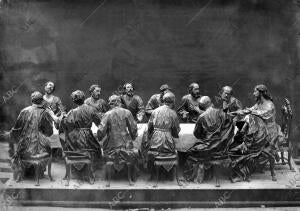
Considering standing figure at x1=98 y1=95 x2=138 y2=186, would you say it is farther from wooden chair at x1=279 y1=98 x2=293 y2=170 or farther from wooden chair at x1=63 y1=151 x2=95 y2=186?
wooden chair at x1=279 y1=98 x2=293 y2=170

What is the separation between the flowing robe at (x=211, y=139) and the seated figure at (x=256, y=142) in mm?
394

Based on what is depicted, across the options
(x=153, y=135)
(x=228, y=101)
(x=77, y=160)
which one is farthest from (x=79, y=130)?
(x=228, y=101)

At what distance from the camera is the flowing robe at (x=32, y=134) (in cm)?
1420

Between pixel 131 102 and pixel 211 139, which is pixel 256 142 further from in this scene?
pixel 131 102

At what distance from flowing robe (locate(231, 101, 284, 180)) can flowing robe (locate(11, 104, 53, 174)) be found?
4229 millimetres

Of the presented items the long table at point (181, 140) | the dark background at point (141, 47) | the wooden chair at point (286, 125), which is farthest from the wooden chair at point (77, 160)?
the dark background at point (141, 47)

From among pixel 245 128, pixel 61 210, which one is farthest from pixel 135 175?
pixel 245 128

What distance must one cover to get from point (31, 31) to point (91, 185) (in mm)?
7293

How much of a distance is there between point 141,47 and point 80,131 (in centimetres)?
606

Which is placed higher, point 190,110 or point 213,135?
point 190,110

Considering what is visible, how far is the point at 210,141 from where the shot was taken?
14242mm

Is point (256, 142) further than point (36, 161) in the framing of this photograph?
Yes

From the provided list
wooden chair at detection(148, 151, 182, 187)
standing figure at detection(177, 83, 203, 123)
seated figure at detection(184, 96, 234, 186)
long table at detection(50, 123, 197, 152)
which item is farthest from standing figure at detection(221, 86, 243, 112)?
wooden chair at detection(148, 151, 182, 187)

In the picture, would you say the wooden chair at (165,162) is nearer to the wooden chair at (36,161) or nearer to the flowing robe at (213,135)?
the flowing robe at (213,135)
